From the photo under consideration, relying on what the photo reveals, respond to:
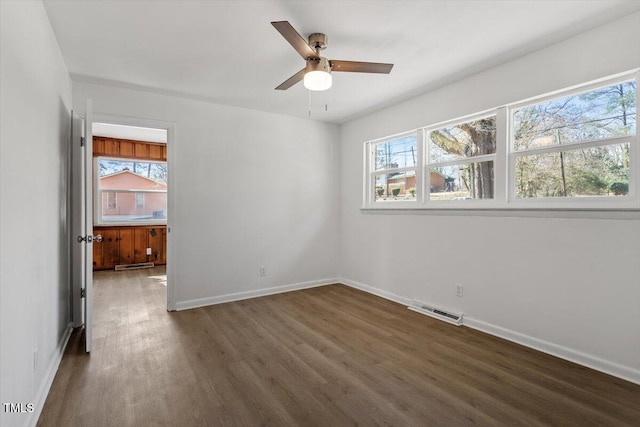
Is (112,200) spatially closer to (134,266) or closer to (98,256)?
(98,256)

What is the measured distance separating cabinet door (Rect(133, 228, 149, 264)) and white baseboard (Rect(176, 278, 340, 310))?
11.0 feet

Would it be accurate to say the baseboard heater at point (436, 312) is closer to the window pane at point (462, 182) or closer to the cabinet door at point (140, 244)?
the window pane at point (462, 182)

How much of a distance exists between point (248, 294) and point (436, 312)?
7.64ft

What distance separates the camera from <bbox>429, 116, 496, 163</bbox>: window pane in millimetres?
3221

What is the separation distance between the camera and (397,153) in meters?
4.29

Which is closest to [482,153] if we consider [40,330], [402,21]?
[402,21]

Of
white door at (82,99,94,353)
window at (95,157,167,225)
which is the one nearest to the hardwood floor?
white door at (82,99,94,353)

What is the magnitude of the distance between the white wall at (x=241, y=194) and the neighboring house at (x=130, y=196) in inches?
141

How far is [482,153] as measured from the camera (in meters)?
3.29

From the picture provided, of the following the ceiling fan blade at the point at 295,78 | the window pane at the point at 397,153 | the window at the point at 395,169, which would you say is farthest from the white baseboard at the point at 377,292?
the ceiling fan blade at the point at 295,78

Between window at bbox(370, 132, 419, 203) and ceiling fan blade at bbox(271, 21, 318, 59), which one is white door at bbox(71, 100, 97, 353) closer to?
ceiling fan blade at bbox(271, 21, 318, 59)

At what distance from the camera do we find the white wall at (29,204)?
56.6 inches

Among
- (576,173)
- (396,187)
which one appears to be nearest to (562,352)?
(576,173)

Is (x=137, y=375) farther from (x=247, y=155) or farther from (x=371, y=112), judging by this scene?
(x=371, y=112)
